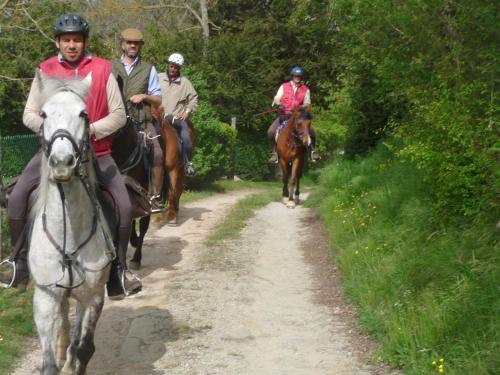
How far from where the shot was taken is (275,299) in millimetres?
8867

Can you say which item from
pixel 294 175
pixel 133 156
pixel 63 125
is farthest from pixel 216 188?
pixel 63 125

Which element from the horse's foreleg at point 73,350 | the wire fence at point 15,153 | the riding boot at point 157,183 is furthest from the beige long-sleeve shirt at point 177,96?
the horse's foreleg at point 73,350

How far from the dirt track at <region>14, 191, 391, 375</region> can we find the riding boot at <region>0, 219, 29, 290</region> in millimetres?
1146

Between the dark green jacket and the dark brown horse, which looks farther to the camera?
the dark green jacket

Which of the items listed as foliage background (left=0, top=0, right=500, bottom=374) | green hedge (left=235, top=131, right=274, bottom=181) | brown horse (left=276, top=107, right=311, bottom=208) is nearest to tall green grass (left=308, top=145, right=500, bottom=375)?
foliage background (left=0, top=0, right=500, bottom=374)

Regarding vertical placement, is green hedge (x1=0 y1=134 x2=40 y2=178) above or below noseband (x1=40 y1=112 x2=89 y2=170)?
below

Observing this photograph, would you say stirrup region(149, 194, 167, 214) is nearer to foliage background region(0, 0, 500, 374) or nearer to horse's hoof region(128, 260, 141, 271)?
horse's hoof region(128, 260, 141, 271)

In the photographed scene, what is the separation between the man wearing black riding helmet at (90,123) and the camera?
19.2 ft

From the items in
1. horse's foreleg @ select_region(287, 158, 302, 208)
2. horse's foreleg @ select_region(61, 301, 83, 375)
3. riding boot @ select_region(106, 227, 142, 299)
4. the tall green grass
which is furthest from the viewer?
horse's foreleg @ select_region(287, 158, 302, 208)

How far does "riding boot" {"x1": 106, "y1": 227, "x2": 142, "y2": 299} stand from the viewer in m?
6.09

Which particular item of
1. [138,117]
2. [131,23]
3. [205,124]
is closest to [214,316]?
[138,117]

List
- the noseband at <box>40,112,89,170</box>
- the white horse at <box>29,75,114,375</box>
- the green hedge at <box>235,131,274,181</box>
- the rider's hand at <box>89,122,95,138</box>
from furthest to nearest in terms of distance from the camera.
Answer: the green hedge at <box>235,131,274,181</box> < the rider's hand at <box>89,122,95,138</box> < the white horse at <box>29,75,114,375</box> < the noseband at <box>40,112,89,170</box>

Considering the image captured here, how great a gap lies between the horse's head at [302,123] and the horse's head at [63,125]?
1201 centimetres

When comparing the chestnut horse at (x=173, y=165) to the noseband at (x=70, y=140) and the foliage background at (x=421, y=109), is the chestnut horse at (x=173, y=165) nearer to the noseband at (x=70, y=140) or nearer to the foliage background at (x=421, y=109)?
the foliage background at (x=421, y=109)
